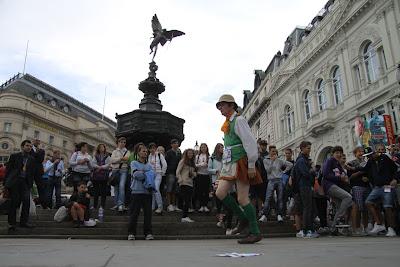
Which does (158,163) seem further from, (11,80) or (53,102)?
(11,80)

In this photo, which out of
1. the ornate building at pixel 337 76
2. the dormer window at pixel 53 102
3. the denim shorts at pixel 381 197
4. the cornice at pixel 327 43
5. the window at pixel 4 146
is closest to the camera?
the denim shorts at pixel 381 197

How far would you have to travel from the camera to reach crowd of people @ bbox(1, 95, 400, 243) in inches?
189

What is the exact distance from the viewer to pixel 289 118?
3812 cm

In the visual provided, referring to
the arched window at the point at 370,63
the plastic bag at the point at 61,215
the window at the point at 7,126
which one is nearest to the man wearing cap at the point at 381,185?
the plastic bag at the point at 61,215

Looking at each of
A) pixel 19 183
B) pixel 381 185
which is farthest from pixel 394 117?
pixel 19 183

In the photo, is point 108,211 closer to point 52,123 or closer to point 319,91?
point 319,91

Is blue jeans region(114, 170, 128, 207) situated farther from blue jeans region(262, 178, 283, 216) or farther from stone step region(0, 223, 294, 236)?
blue jeans region(262, 178, 283, 216)

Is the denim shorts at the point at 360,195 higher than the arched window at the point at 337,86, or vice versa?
the arched window at the point at 337,86

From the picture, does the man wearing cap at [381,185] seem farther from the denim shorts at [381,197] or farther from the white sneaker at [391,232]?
the white sneaker at [391,232]

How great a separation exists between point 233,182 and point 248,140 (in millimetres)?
651

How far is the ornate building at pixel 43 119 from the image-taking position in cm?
4841

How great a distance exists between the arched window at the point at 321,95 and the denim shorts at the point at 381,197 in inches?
1000

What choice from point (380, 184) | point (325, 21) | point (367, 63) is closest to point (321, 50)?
point (325, 21)

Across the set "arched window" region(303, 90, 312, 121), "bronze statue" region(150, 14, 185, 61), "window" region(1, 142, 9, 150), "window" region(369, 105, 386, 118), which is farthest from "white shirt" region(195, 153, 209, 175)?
"window" region(1, 142, 9, 150)
